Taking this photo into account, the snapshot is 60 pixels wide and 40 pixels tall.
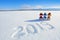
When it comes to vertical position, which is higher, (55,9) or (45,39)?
(55,9)

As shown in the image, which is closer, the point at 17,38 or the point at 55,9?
the point at 17,38

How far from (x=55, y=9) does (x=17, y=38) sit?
1541mm

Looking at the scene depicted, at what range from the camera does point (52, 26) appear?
1.47 meters

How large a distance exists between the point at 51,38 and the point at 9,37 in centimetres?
42

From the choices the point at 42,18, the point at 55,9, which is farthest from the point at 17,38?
the point at 55,9

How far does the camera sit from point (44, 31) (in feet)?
4.33

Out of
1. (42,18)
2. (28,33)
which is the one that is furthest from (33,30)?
(42,18)

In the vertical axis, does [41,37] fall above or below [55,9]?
below

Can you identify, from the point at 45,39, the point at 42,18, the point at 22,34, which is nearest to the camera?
the point at 45,39

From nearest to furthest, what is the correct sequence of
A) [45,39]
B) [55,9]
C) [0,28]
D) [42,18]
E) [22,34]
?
[45,39], [22,34], [0,28], [42,18], [55,9]

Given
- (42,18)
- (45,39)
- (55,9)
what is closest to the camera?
(45,39)

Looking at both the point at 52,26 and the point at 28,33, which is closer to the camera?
the point at 28,33

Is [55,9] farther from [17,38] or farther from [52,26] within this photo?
[17,38]

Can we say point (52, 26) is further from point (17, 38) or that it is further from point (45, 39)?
point (17, 38)
